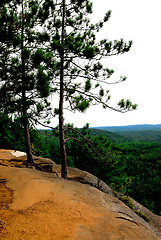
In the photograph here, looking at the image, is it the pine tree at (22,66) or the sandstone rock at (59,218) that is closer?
the sandstone rock at (59,218)

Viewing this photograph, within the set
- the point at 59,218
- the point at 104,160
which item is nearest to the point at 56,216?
the point at 59,218

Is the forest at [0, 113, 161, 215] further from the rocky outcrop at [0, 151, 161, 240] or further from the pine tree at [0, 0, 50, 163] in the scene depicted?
the rocky outcrop at [0, 151, 161, 240]

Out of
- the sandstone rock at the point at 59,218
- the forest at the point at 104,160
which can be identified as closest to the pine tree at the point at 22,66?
the forest at the point at 104,160

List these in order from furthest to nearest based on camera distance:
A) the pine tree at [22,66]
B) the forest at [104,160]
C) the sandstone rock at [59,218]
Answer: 1. the forest at [104,160]
2. the pine tree at [22,66]
3. the sandstone rock at [59,218]

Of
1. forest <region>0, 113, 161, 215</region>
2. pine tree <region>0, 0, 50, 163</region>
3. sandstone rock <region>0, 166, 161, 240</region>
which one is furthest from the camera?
forest <region>0, 113, 161, 215</region>

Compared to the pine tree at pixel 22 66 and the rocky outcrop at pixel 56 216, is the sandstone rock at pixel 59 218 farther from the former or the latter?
the pine tree at pixel 22 66

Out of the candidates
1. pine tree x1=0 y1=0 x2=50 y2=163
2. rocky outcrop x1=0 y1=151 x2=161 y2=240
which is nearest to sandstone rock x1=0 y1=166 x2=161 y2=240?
rocky outcrop x1=0 y1=151 x2=161 y2=240

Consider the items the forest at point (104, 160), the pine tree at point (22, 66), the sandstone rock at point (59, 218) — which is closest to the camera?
the sandstone rock at point (59, 218)

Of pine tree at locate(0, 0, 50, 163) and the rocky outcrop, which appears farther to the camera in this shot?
pine tree at locate(0, 0, 50, 163)

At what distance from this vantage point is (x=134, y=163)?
30875 mm

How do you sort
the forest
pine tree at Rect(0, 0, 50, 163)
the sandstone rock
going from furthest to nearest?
the forest
pine tree at Rect(0, 0, 50, 163)
the sandstone rock

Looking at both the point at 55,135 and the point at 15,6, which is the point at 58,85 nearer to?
the point at 55,135

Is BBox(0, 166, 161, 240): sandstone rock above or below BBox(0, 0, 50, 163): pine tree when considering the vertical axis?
below

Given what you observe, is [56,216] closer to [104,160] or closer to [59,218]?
[59,218]
